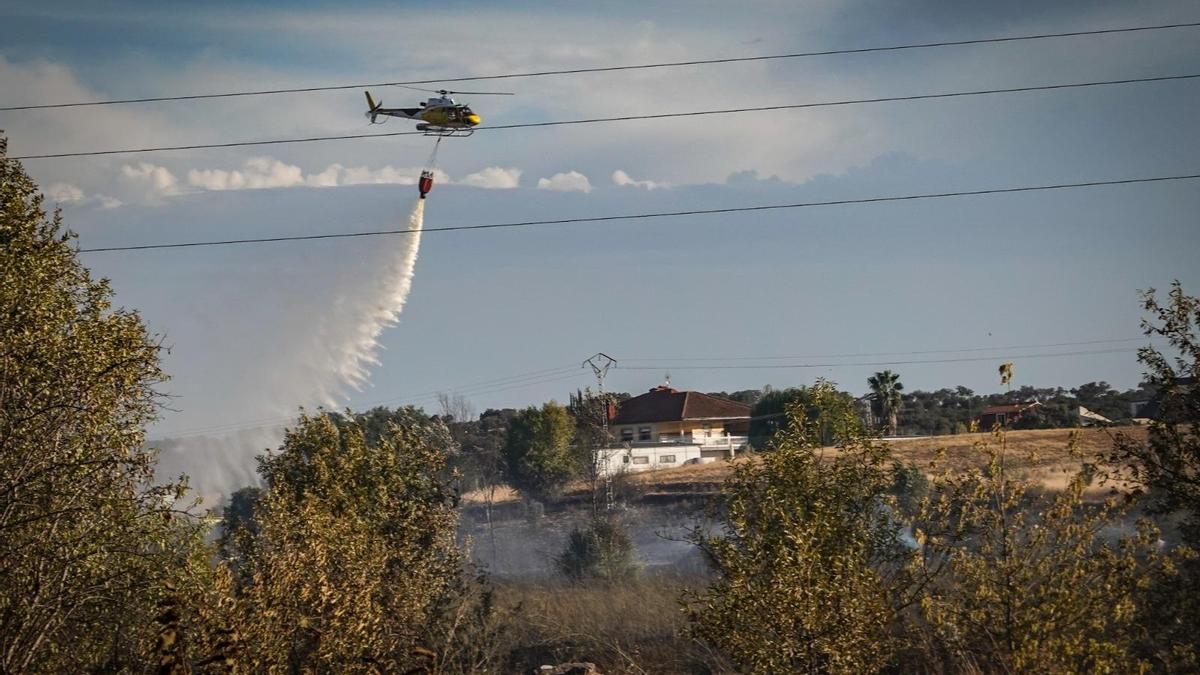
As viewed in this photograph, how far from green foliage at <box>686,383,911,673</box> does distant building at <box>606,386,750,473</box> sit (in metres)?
100

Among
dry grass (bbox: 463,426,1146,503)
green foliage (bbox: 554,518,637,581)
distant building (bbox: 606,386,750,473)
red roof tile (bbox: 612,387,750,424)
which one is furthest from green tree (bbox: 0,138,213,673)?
red roof tile (bbox: 612,387,750,424)

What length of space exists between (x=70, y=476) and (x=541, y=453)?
342ft

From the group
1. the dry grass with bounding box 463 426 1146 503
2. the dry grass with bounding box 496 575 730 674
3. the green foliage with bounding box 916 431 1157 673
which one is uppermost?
the dry grass with bounding box 463 426 1146 503

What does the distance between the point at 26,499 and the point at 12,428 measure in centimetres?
186

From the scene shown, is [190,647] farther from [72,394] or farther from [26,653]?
[72,394]

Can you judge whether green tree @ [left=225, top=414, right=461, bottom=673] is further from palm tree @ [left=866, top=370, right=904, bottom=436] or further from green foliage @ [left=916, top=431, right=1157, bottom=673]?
palm tree @ [left=866, top=370, right=904, bottom=436]

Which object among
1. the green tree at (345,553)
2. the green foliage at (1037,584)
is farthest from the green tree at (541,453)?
the green foliage at (1037,584)

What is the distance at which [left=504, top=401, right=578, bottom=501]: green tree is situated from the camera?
12862 cm

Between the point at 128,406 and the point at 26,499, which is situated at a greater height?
the point at 128,406

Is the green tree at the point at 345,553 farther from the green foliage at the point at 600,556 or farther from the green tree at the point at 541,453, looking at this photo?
the green tree at the point at 541,453

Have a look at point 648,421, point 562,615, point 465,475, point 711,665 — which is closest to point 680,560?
point 562,615

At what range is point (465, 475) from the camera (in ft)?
446

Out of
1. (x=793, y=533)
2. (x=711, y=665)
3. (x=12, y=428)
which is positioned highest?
(x=12, y=428)

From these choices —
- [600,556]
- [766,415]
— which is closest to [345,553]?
[600,556]
